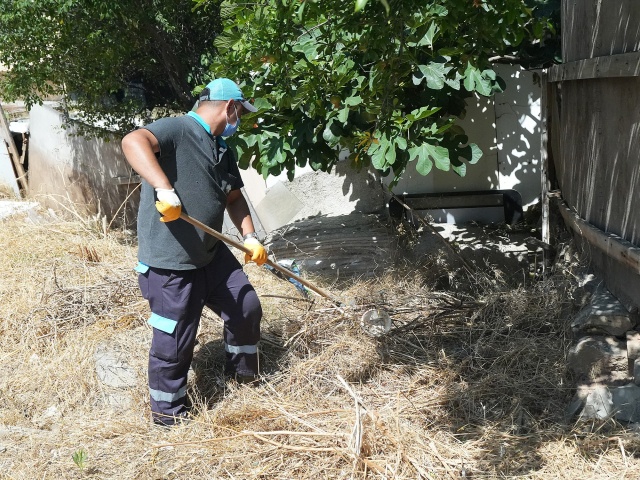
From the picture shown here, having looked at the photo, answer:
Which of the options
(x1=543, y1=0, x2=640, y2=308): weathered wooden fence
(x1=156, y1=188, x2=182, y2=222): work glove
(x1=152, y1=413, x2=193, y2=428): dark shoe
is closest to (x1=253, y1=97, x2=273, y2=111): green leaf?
(x1=156, y1=188, x2=182, y2=222): work glove

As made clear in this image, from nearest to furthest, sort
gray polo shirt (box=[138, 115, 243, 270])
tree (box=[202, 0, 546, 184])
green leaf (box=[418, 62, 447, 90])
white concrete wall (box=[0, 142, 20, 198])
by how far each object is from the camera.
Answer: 1. tree (box=[202, 0, 546, 184])
2. gray polo shirt (box=[138, 115, 243, 270])
3. green leaf (box=[418, 62, 447, 90])
4. white concrete wall (box=[0, 142, 20, 198])

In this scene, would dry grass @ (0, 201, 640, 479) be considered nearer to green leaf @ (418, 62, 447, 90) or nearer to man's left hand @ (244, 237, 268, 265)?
man's left hand @ (244, 237, 268, 265)

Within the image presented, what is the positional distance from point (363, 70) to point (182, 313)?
76.5 inches

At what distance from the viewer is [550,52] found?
5.45 metres

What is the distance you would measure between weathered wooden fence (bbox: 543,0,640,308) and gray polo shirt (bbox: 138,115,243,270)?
2065mm

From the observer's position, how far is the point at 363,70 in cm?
468

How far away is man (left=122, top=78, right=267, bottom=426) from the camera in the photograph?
3752mm

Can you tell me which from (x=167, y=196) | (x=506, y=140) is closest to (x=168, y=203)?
(x=167, y=196)

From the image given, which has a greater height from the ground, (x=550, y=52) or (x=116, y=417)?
(x=550, y=52)

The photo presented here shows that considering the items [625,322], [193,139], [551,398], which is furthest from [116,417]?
[625,322]

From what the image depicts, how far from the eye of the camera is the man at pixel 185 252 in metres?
3.75

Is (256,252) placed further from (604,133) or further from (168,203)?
(604,133)

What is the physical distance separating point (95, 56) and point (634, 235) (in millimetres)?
5328

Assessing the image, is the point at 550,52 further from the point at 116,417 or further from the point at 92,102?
Result: the point at 92,102
